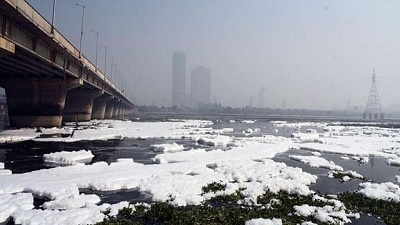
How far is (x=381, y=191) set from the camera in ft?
45.6

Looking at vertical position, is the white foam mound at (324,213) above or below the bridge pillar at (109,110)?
below

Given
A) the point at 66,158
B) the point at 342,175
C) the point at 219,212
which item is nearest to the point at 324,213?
the point at 219,212

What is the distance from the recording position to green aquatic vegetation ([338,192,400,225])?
10612 mm

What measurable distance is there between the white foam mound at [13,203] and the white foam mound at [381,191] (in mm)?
12928

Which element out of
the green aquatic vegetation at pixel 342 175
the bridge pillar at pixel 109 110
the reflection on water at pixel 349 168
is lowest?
the reflection on water at pixel 349 168

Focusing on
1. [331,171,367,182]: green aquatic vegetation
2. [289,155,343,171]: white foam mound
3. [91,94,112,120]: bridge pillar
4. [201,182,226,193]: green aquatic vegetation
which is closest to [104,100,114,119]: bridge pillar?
[91,94,112,120]: bridge pillar

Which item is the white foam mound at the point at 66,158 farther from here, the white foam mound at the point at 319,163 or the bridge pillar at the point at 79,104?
the bridge pillar at the point at 79,104

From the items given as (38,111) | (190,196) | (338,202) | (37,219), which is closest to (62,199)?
(37,219)

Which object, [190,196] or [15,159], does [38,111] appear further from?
[190,196]

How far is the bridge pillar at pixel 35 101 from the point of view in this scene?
43500 millimetres

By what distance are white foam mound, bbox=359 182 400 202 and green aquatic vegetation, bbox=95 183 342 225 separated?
295 centimetres

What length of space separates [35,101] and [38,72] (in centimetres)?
458

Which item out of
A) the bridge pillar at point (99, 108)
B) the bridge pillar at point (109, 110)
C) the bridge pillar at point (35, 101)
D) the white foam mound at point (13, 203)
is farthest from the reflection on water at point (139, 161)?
the bridge pillar at point (109, 110)

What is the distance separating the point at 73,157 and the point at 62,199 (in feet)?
30.3
